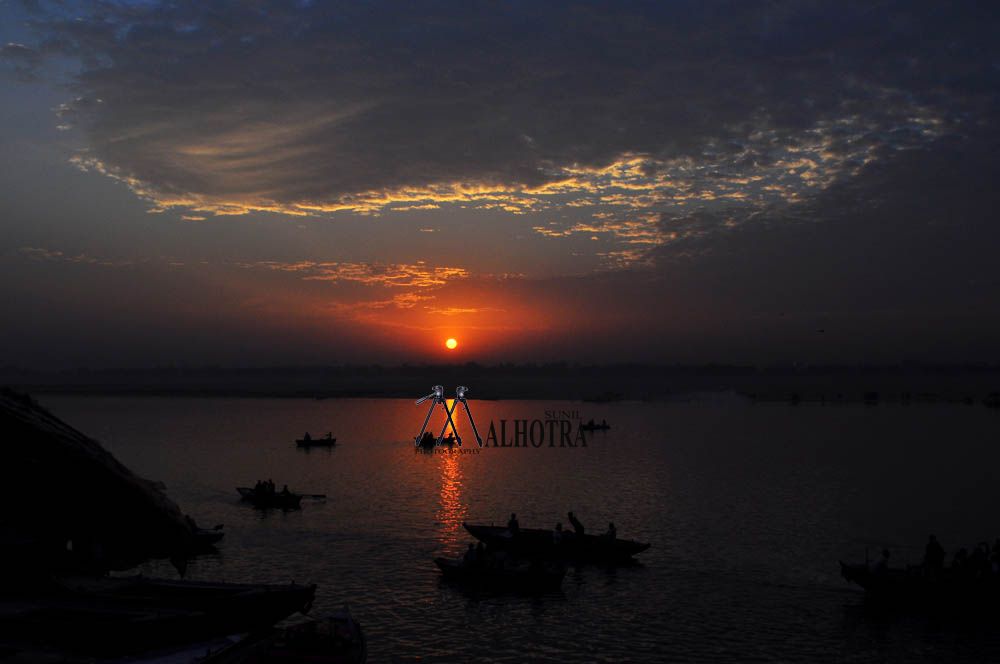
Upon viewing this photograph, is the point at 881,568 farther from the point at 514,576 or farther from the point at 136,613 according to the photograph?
the point at 136,613

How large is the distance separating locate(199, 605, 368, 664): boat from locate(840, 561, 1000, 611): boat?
24.0 meters

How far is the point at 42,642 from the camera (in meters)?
20.2

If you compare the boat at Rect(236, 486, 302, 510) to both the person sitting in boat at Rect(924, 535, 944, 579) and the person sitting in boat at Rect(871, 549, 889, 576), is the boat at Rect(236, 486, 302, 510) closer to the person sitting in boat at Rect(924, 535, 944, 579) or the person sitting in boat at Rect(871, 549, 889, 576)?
the person sitting in boat at Rect(871, 549, 889, 576)

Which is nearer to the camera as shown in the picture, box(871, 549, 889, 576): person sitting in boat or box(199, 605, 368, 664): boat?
box(199, 605, 368, 664): boat

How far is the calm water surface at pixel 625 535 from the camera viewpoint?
94.5ft

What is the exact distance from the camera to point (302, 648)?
22.1 meters

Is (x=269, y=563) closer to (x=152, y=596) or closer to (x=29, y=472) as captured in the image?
(x=152, y=596)

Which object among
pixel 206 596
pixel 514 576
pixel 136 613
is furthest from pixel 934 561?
pixel 136 613

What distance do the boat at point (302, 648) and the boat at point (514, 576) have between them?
37.4 ft

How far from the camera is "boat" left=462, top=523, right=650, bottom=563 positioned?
3934 cm

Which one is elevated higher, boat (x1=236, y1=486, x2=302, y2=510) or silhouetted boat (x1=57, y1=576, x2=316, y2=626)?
silhouetted boat (x1=57, y1=576, x2=316, y2=626)

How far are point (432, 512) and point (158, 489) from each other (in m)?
34.9

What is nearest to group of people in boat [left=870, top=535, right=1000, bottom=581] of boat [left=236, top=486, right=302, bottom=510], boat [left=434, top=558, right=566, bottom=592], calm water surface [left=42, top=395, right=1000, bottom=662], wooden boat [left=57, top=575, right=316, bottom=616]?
calm water surface [left=42, top=395, right=1000, bottom=662]

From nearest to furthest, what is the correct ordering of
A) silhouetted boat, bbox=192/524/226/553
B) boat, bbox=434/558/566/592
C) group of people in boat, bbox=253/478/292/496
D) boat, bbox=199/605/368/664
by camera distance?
boat, bbox=199/605/368/664
boat, bbox=434/558/566/592
silhouetted boat, bbox=192/524/226/553
group of people in boat, bbox=253/478/292/496
